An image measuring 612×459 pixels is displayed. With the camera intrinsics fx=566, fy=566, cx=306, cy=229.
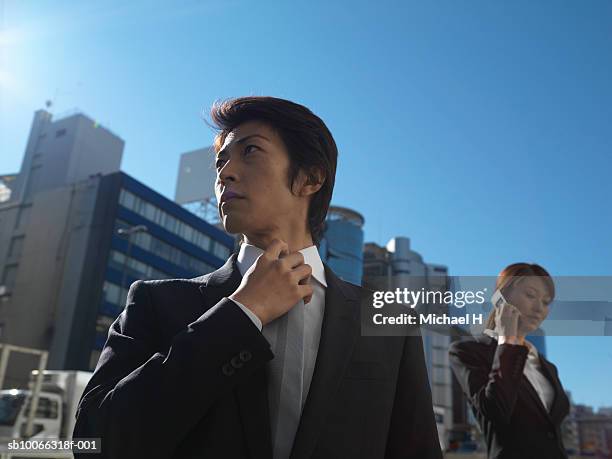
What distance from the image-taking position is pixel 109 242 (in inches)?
1549

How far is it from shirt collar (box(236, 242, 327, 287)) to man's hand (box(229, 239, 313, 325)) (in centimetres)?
28

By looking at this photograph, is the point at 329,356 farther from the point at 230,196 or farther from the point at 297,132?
the point at 297,132

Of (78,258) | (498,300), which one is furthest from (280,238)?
(78,258)

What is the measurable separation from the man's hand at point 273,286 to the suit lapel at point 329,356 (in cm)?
20

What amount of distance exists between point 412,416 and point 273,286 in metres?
0.57

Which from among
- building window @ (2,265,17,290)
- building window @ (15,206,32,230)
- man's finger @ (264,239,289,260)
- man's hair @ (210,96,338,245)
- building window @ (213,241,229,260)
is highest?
building window @ (213,241,229,260)

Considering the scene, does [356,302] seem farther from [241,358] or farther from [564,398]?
[564,398]

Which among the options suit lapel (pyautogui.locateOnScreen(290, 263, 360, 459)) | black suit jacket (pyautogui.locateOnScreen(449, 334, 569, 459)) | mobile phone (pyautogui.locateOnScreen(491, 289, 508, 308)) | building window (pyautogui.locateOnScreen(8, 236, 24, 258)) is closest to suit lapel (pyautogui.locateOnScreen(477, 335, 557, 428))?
black suit jacket (pyautogui.locateOnScreen(449, 334, 569, 459))

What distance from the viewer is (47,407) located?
12.4 meters

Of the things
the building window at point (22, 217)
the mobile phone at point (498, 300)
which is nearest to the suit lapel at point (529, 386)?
the mobile phone at point (498, 300)

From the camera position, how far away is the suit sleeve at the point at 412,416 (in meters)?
1.53

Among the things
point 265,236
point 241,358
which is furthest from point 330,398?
point 265,236

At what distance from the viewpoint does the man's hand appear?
1.33 m

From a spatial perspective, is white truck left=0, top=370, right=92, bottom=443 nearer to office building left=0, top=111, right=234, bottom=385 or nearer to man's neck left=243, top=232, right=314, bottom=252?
man's neck left=243, top=232, right=314, bottom=252
